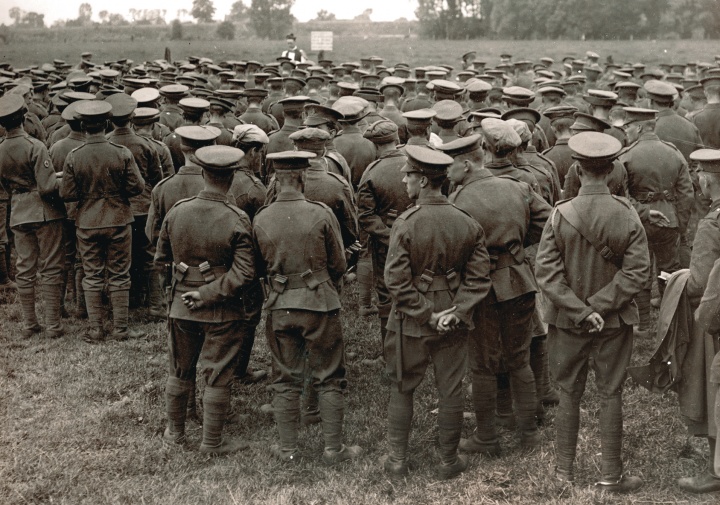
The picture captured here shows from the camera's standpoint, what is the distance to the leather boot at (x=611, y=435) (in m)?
4.84

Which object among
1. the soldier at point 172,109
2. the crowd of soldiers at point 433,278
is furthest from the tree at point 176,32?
the crowd of soldiers at point 433,278

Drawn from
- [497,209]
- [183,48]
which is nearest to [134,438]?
[497,209]

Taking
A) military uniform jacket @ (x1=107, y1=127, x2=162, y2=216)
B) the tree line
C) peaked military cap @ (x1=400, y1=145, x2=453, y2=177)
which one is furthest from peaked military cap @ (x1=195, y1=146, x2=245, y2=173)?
the tree line

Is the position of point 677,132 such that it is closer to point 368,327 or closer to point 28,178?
point 368,327

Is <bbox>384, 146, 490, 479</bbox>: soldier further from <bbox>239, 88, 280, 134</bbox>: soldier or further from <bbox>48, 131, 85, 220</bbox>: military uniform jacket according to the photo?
<bbox>239, 88, 280, 134</bbox>: soldier

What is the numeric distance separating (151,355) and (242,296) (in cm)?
256

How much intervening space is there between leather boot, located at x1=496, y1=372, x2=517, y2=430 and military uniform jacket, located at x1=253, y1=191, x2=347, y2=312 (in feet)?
5.09

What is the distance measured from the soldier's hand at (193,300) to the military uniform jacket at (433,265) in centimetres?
145

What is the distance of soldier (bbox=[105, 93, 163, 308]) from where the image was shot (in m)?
8.19

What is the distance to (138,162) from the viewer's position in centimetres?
824

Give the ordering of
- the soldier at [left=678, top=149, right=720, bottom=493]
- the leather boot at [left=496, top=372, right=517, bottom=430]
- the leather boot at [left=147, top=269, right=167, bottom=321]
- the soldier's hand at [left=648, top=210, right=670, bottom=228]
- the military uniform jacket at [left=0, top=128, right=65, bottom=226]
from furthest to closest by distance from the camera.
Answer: the leather boot at [left=147, top=269, right=167, bottom=321] < the military uniform jacket at [left=0, top=128, right=65, bottom=226] < the soldier's hand at [left=648, top=210, right=670, bottom=228] < the leather boot at [left=496, top=372, right=517, bottom=430] < the soldier at [left=678, top=149, right=720, bottom=493]

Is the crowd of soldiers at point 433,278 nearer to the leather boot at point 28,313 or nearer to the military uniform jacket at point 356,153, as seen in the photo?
the military uniform jacket at point 356,153

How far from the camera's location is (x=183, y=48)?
125 feet

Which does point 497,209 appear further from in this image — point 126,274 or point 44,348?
point 44,348
